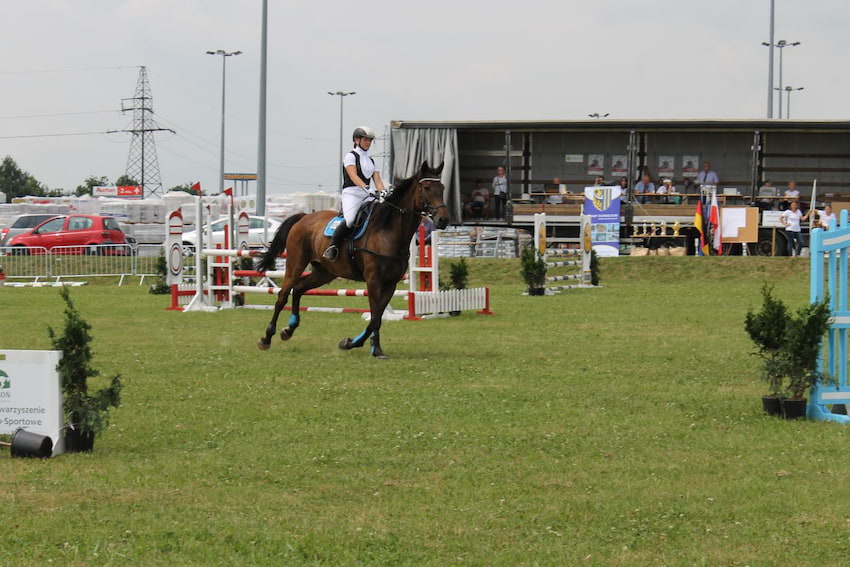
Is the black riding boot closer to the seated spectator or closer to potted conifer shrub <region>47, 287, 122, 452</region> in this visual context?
potted conifer shrub <region>47, 287, 122, 452</region>

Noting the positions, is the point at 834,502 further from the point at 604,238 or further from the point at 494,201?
the point at 494,201

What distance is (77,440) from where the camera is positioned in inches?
291

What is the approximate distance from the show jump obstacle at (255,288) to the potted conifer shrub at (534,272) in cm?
431

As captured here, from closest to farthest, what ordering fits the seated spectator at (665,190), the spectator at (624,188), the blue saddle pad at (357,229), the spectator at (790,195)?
1. the blue saddle pad at (357,229)
2. the spectator at (790,195)
3. the spectator at (624,188)
4. the seated spectator at (665,190)

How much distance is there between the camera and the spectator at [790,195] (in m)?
31.6

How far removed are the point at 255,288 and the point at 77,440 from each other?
11.1 m

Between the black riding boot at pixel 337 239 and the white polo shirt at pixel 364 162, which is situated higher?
the white polo shirt at pixel 364 162

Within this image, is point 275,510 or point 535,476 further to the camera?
point 535,476

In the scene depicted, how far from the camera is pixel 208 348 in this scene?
13.7 meters

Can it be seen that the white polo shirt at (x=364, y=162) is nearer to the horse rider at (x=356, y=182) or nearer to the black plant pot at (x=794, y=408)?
the horse rider at (x=356, y=182)

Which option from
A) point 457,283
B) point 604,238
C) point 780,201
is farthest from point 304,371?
point 780,201

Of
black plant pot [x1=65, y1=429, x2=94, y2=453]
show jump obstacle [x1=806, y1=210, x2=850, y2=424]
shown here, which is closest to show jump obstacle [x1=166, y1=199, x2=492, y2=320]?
show jump obstacle [x1=806, y1=210, x2=850, y2=424]

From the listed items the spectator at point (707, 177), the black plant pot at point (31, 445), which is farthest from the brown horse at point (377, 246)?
the spectator at point (707, 177)

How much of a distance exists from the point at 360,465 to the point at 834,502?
2699mm
